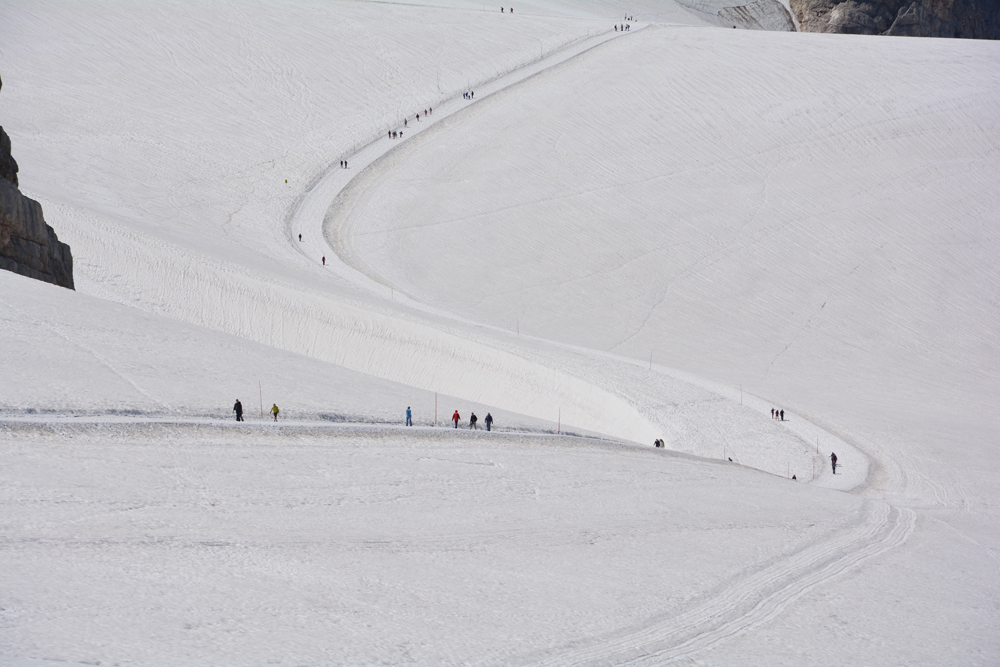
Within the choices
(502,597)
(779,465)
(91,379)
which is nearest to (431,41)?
(779,465)

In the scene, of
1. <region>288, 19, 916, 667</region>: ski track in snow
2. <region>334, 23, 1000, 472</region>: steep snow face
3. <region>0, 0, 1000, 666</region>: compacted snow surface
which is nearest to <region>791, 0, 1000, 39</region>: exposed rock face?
<region>334, 23, 1000, 472</region>: steep snow face

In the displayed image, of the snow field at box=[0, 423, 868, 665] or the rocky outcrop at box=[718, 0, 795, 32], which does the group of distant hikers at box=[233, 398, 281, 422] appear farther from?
the rocky outcrop at box=[718, 0, 795, 32]

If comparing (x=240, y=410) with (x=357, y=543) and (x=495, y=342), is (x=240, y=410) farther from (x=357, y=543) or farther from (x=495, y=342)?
(x=495, y=342)

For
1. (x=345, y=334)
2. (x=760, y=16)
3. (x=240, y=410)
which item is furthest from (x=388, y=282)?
(x=760, y=16)

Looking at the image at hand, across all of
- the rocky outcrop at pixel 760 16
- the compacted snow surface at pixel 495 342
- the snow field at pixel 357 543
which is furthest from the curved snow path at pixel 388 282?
the rocky outcrop at pixel 760 16

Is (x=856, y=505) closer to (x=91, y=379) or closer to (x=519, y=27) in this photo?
(x=91, y=379)

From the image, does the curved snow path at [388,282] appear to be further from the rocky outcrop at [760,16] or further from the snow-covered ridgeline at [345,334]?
the rocky outcrop at [760,16]
